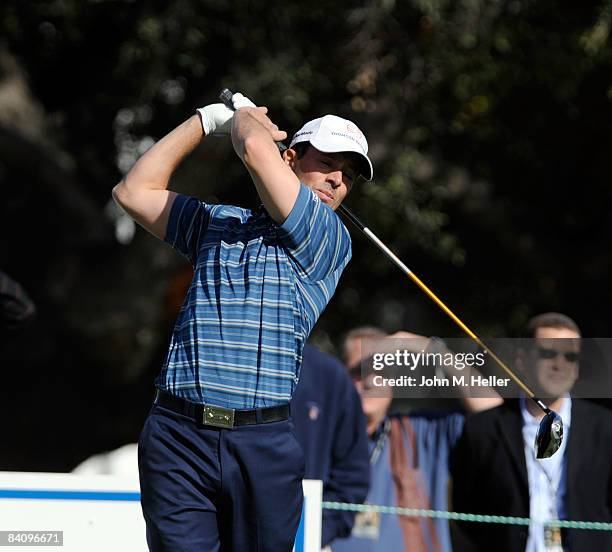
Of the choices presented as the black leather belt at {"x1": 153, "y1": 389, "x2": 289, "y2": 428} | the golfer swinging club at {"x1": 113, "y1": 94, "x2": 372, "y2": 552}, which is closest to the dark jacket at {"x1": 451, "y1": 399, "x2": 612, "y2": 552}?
the golfer swinging club at {"x1": 113, "y1": 94, "x2": 372, "y2": 552}

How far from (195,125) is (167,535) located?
4.14 ft

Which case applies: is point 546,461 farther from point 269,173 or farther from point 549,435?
point 269,173

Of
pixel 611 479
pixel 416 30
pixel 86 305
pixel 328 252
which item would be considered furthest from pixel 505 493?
pixel 86 305

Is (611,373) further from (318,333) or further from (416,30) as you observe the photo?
(318,333)

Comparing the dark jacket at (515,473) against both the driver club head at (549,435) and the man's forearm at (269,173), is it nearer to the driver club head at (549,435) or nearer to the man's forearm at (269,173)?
the driver club head at (549,435)

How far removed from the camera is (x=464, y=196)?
11.5m

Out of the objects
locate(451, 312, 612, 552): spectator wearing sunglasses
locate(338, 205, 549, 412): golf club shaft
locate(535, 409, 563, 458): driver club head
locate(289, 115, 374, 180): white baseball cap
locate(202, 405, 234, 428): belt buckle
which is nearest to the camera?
locate(202, 405, 234, 428): belt buckle

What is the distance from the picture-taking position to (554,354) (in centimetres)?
511

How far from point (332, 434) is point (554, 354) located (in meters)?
1.09

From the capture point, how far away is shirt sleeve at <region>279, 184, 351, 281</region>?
341cm

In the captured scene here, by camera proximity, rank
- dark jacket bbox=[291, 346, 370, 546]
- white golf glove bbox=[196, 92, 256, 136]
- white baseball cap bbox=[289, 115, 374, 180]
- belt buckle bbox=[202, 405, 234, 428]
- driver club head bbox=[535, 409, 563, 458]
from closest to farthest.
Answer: belt buckle bbox=[202, 405, 234, 428] < white baseball cap bbox=[289, 115, 374, 180] < white golf glove bbox=[196, 92, 256, 136] < driver club head bbox=[535, 409, 563, 458] < dark jacket bbox=[291, 346, 370, 546]

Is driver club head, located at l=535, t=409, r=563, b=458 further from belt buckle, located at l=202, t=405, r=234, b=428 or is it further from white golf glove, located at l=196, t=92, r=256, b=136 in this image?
white golf glove, located at l=196, t=92, r=256, b=136

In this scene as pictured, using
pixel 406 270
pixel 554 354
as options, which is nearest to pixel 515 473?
pixel 554 354

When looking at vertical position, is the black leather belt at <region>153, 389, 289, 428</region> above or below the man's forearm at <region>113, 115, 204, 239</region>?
below
